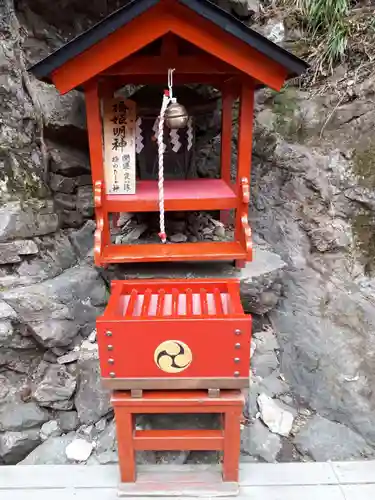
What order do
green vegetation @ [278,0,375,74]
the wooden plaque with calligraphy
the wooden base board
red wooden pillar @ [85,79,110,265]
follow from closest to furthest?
the wooden base board < red wooden pillar @ [85,79,110,265] < the wooden plaque with calligraphy < green vegetation @ [278,0,375,74]

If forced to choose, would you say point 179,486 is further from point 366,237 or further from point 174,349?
point 366,237

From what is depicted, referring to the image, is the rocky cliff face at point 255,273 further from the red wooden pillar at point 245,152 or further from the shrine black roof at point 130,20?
the shrine black roof at point 130,20

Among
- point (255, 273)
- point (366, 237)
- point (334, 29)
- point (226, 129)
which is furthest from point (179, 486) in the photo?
point (334, 29)

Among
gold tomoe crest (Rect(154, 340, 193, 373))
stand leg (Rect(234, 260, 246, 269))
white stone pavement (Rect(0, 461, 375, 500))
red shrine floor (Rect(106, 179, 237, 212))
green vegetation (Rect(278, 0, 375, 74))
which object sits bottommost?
white stone pavement (Rect(0, 461, 375, 500))

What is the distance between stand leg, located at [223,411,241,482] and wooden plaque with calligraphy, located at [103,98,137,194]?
1427mm

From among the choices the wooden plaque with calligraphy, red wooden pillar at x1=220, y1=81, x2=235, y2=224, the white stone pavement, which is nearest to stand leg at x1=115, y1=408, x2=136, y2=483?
the white stone pavement

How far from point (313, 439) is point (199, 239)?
1604 millimetres

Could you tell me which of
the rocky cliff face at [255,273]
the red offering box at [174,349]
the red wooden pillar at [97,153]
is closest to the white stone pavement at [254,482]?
the rocky cliff face at [255,273]

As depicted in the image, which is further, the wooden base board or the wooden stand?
the wooden base board

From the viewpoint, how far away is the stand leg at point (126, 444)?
5.92 feet

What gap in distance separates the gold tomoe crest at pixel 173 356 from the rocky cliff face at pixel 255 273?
34.2 inches

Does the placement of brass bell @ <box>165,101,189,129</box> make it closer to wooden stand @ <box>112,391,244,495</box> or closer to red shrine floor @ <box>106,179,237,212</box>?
red shrine floor @ <box>106,179,237,212</box>

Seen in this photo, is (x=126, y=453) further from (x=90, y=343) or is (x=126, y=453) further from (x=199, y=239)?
(x=199, y=239)

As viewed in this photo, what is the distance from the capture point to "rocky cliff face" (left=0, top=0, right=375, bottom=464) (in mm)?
2596
